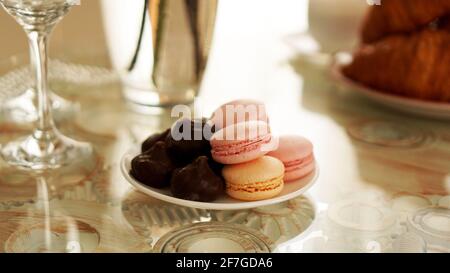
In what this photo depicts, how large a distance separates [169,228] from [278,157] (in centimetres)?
11

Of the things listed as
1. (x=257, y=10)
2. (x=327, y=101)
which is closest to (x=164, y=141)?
(x=327, y=101)

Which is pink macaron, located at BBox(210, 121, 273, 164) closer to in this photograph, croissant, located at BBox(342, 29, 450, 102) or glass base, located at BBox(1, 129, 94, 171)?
glass base, located at BBox(1, 129, 94, 171)

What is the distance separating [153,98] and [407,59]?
0.30m

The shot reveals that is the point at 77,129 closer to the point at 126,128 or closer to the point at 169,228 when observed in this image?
the point at 126,128

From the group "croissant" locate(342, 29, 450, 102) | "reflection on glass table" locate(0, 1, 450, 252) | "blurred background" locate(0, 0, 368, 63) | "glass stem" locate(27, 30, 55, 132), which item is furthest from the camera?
"blurred background" locate(0, 0, 368, 63)

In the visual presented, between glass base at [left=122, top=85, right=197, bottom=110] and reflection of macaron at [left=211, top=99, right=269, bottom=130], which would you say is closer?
reflection of macaron at [left=211, top=99, right=269, bottom=130]

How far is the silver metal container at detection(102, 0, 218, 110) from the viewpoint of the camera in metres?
0.75

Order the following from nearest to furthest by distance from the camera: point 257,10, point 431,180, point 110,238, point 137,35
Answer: point 110,238 < point 431,180 < point 137,35 < point 257,10

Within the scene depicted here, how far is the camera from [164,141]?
602 mm

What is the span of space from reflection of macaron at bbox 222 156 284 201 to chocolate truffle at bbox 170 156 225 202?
0.01 meters

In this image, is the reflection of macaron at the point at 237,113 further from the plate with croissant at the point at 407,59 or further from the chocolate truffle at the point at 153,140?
the plate with croissant at the point at 407,59

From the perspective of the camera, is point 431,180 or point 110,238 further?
point 431,180

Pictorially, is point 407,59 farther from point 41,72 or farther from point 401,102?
point 41,72

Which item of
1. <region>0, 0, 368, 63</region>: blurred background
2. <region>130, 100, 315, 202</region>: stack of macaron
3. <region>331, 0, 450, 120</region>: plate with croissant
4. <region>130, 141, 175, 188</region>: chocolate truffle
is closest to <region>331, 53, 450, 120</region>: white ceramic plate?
<region>331, 0, 450, 120</region>: plate with croissant
